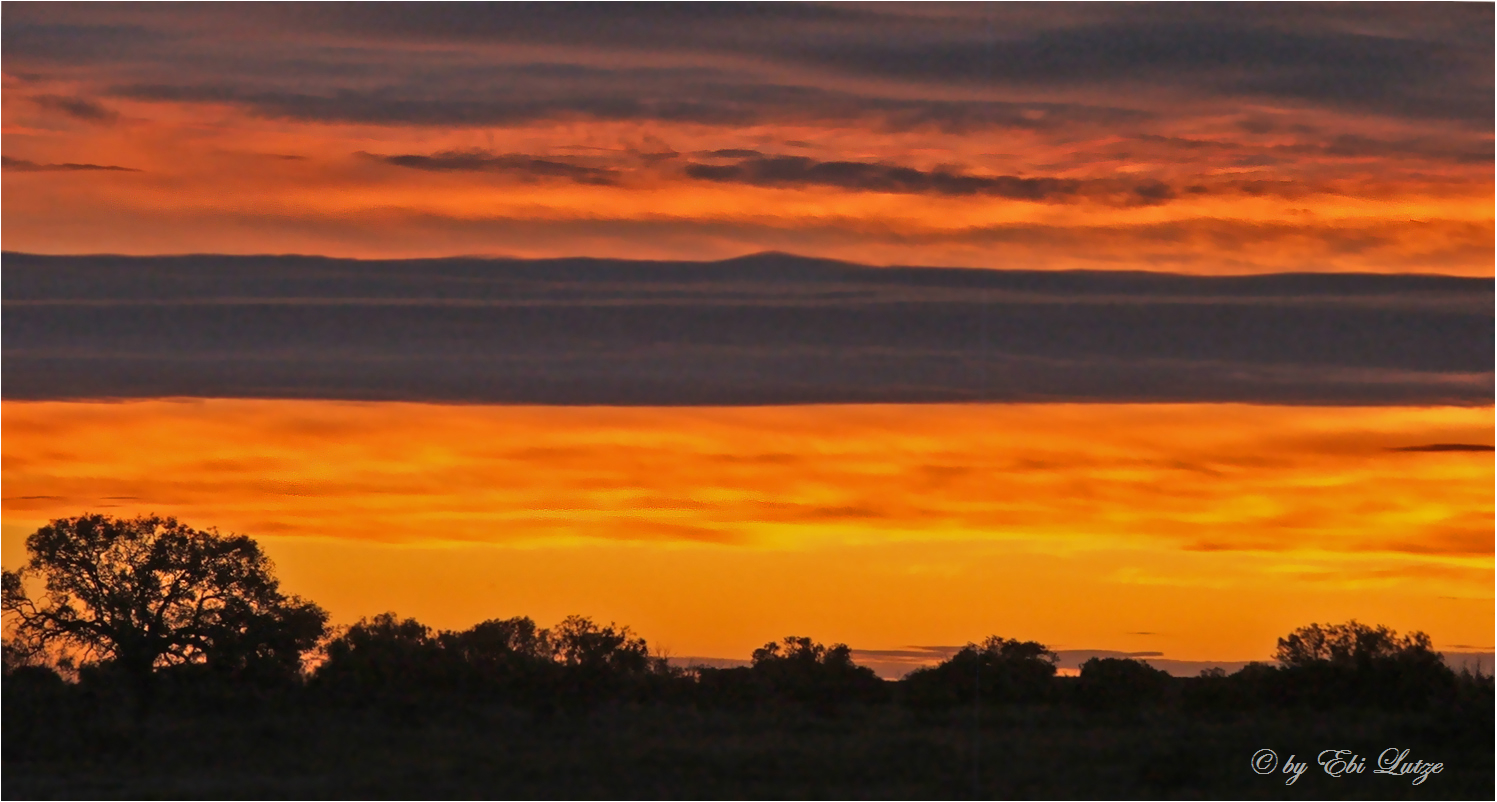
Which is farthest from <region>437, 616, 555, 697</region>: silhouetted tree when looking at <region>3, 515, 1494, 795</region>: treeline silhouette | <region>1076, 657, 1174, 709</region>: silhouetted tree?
<region>1076, 657, 1174, 709</region>: silhouetted tree

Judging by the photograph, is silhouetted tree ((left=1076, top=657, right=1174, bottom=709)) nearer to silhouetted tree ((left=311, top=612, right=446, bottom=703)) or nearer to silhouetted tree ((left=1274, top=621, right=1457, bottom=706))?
silhouetted tree ((left=1274, top=621, right=1457, bottom=706))

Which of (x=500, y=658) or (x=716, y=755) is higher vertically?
(x=500, y=658)

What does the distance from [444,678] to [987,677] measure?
1317cm

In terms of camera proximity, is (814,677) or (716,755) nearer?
(716,755)

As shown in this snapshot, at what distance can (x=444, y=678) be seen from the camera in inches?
1900

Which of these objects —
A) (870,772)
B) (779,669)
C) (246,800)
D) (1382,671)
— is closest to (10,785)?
(246,800)

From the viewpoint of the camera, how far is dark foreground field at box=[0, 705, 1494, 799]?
3666 centimetres

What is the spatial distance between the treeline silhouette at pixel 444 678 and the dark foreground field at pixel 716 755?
0.73 metres

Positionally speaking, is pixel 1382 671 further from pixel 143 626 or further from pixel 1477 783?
pixel 143 626

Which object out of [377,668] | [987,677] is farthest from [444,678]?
[987,677]

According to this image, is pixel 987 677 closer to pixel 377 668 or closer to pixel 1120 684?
pixel 1120 684

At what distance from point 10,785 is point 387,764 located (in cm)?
687

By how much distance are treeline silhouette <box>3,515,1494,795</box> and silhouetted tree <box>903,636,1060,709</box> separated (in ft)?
0.22

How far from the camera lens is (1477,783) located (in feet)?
121
